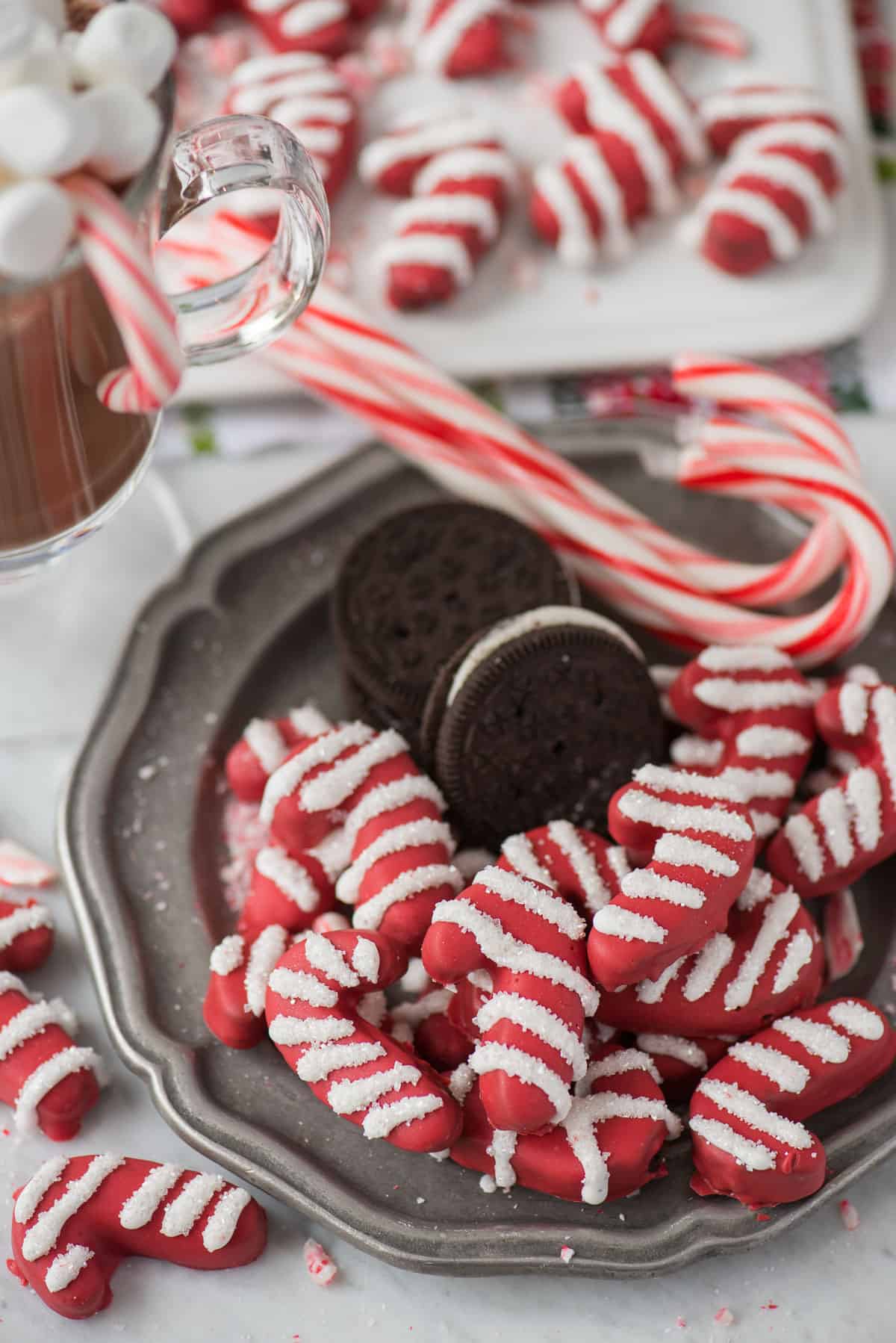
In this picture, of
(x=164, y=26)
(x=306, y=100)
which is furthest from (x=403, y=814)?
(x=306, y=100)

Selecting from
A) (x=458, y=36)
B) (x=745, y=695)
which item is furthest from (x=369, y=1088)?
(x=458, y=36)

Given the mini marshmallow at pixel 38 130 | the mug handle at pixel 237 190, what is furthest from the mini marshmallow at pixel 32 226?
the mug handle at pixel 237 190

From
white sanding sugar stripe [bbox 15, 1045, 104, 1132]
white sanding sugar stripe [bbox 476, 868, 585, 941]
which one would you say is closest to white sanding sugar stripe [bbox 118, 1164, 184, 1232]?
white sanding sugar stripe [bbox 15, 1045, 104, 1132]

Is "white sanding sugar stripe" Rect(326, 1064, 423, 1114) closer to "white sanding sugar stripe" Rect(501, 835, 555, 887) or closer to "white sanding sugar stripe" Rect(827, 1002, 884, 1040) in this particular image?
"white sanding sugar stripe" Rect(501, 835, 555, 887)

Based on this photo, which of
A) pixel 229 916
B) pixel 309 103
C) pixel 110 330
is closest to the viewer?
pixel 110 330

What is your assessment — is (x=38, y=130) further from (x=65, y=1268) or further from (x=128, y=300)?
(x=65, y=1268)

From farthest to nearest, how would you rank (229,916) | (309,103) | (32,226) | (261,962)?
(309,103) → (229,916) → (261,962) → (32,226)
